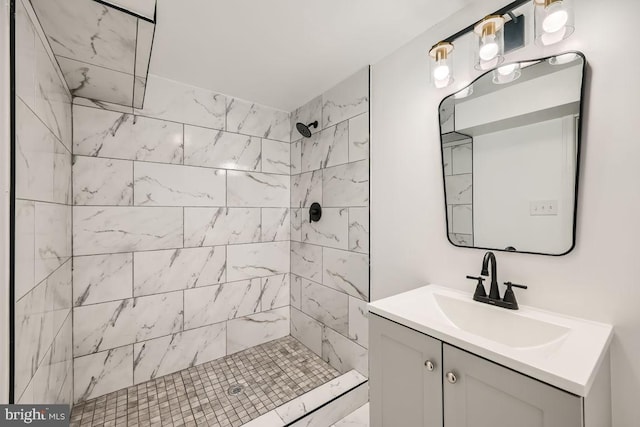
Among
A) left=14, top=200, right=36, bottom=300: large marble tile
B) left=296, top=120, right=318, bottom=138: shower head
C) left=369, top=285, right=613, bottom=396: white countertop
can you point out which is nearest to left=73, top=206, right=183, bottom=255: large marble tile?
left=14, top=200, right=36, bottom=300: large marble tile

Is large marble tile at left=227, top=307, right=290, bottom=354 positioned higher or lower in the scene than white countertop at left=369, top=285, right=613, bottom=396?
lower

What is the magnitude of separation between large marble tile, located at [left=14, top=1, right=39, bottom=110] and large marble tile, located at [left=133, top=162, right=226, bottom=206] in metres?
0.97

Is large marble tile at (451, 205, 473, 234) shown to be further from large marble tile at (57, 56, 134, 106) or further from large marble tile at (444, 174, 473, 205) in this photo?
large marble tile at (57, 56, 134, 106)

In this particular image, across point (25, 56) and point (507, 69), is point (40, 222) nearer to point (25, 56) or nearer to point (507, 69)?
point (25, 56)

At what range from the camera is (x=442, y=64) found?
1.34 m

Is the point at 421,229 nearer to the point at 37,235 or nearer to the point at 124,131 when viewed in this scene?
the point at 37,235

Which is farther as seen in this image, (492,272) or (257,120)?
(257,120)

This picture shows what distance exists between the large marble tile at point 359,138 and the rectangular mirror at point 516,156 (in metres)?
0.58

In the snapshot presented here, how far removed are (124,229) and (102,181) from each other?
360mm

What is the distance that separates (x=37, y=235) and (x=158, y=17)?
4.02ft

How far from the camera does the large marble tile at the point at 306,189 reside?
2.37 m

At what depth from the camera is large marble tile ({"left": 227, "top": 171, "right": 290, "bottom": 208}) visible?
2.40 metres

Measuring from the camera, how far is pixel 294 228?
105 inches

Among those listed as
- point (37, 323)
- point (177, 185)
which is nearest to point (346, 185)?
point (177, 185)
